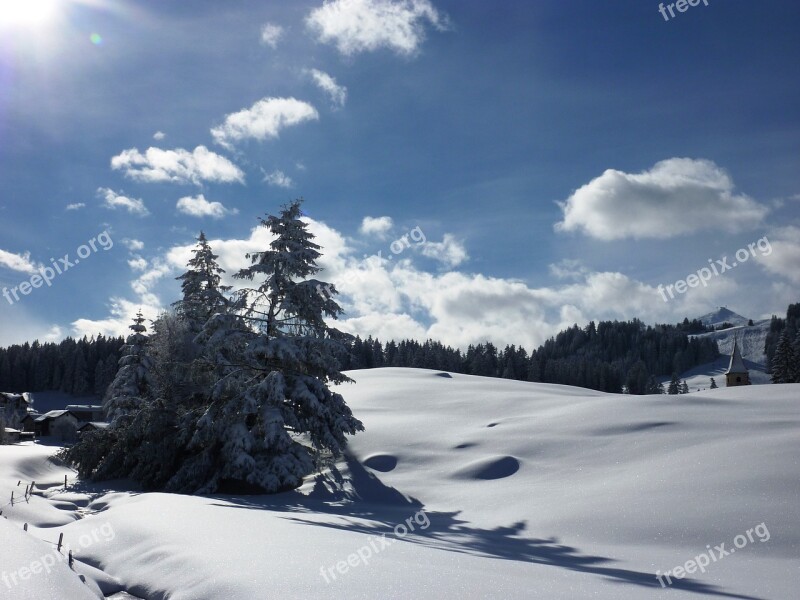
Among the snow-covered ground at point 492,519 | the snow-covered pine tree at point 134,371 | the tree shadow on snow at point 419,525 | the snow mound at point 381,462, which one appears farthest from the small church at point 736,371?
the snow-covered pine tree at point 134,371

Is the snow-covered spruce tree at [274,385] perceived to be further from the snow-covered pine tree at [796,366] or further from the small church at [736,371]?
the snow-covered pine tree at [796,366]

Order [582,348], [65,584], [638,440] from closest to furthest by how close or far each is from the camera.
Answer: [65,584] < [638,440] < [582,348]

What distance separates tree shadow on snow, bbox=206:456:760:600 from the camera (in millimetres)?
10070

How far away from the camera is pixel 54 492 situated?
79.3 ft

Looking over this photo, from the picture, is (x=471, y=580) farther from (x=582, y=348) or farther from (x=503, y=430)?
(x=582, y=348)

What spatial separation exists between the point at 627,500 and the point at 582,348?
19029 cm

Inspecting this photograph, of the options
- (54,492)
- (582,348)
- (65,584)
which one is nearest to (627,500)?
(65,584)

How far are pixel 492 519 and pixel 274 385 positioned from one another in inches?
368

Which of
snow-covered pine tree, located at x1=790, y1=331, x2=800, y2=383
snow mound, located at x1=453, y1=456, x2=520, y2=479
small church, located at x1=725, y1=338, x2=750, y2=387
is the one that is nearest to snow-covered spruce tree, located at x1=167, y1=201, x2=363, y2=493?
snow mound, located at x1=453, y1=456, x2=520, y2=479

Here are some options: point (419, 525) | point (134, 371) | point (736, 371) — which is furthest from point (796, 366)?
point (134, 371)

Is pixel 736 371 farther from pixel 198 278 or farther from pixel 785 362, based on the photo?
pixel 198 278

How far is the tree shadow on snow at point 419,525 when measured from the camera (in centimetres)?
1007

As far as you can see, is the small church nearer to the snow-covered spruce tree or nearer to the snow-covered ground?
the snow-covered ground

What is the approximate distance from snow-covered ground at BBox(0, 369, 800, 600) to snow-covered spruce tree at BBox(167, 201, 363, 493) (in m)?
1.31
